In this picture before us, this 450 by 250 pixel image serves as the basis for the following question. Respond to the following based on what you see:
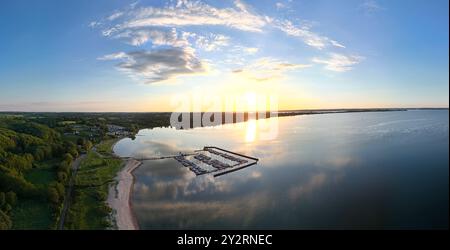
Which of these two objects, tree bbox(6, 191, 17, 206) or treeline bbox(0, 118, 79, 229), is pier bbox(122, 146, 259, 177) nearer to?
treeline bbox(0, 118, 79, 229)

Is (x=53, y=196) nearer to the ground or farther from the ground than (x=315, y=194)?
farther from the ground

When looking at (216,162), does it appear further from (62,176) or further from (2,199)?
(2,199)

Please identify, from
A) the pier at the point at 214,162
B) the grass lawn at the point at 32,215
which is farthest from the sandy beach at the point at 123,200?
the pier at the point at 214,162

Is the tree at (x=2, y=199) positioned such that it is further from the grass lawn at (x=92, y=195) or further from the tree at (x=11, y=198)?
the grass lawn at (x=92, y=195)

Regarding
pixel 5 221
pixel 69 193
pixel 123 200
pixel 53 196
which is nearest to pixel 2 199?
pixel 53 196

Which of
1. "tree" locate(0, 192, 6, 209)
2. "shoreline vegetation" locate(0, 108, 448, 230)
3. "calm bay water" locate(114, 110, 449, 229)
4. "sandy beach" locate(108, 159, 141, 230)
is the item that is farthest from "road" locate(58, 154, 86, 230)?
"calm bay water" locate(114, 110, 449, 229)
